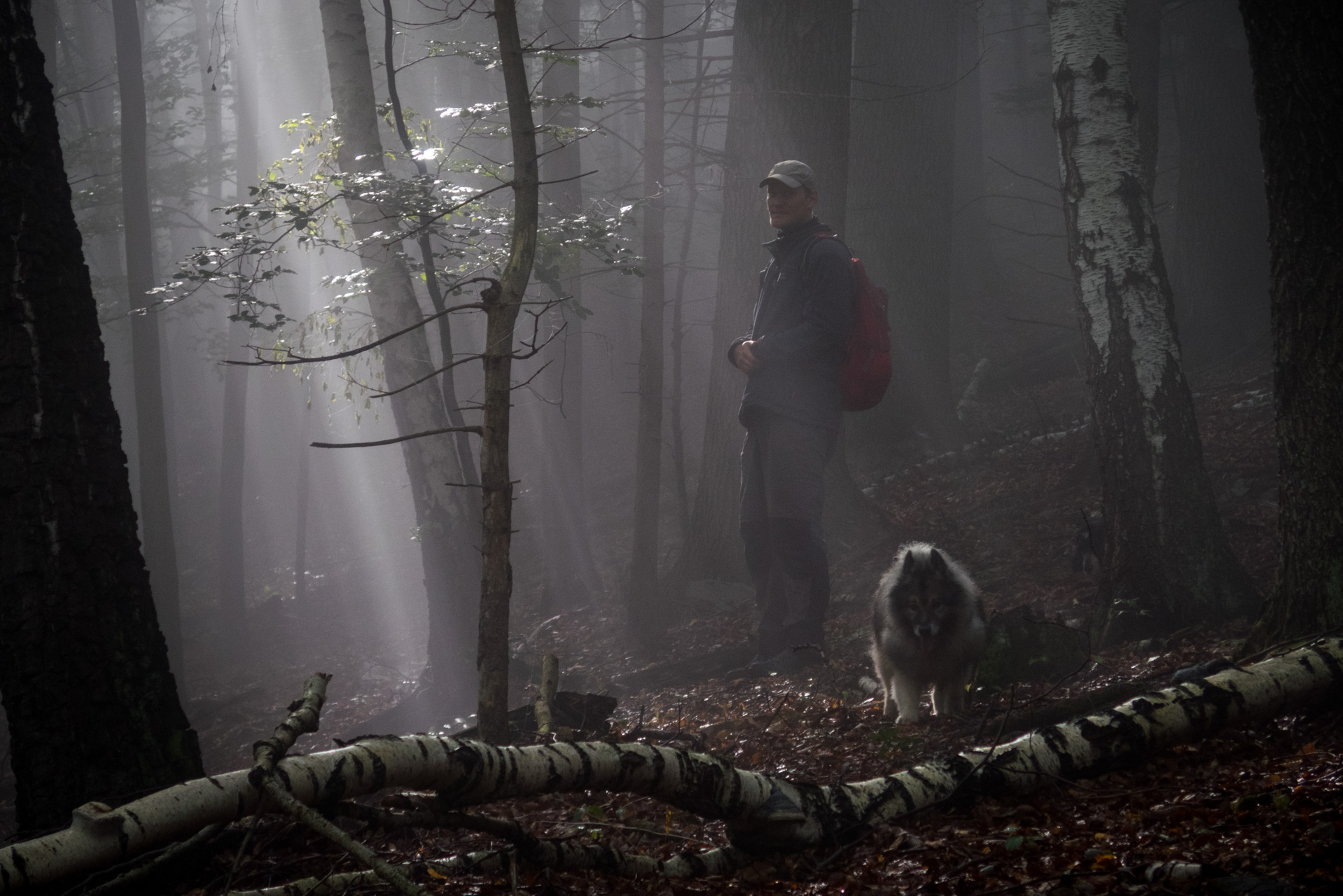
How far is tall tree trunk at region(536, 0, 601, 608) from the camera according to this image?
42.1 ft

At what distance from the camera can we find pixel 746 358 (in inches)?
242

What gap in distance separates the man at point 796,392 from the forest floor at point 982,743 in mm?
722

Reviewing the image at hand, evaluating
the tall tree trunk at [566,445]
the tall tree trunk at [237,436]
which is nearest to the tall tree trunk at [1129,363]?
the tall tree trunk at [566,445]

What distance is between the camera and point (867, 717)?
5.38 m

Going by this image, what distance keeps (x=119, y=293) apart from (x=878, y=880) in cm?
2274

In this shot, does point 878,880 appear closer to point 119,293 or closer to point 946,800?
point 946,800

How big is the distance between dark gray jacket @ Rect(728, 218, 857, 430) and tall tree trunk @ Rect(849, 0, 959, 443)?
19.3 feet

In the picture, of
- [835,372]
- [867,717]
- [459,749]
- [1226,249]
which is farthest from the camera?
[1226,249]

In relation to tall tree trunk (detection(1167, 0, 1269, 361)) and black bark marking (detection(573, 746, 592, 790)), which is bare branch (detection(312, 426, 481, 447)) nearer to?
black bark marking (detection(573, 746, 592, 790))

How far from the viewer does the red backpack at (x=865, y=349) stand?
6109 millimetres

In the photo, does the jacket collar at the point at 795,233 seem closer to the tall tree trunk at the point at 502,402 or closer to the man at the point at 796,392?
the man at the point at 796,392

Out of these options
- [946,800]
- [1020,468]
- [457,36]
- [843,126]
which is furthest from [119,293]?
[946,800]

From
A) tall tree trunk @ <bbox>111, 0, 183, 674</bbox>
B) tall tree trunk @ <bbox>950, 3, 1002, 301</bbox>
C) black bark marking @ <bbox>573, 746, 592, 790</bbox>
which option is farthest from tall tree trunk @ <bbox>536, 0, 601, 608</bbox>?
black bark marking @ <bbox>573, 746, 592, 790</bbox>

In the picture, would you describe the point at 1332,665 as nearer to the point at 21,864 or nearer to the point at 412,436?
the point at 412,436
